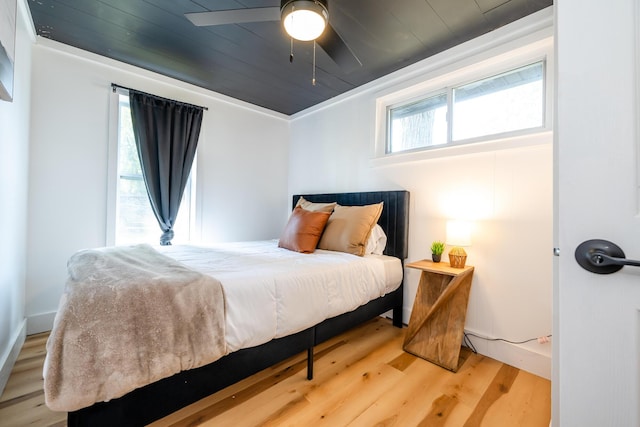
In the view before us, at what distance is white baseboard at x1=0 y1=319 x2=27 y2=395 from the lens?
63.5 inches

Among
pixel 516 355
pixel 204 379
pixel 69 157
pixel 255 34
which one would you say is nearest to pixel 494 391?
pixel 516 355

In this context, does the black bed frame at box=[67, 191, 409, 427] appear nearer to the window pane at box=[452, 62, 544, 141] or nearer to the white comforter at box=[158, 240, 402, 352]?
the white comforter at box=[158, 240, 402, 352]

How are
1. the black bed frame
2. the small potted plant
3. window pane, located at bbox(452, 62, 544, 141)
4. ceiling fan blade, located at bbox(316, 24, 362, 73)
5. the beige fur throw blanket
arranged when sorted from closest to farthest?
the beige fur throw blanket, the black bed frame, ceiling fan blade, located at bbox(316, 24, 362, 73), window pane, located at bbox(452, 62, 544, 141), the small potted plant

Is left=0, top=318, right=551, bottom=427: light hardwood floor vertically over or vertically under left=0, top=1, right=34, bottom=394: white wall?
under

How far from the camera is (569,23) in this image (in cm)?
64

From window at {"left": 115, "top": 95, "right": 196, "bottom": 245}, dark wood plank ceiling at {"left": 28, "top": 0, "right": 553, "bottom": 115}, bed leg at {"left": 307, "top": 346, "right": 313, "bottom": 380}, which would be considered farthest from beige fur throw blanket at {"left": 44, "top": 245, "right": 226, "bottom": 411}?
dark wood plank ceiling at {"left": 28, "top": 0, "right": 553, "bottom": 115}

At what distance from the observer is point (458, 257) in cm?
210

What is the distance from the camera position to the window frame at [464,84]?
1.88m

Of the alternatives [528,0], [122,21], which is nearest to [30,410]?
[122,21]

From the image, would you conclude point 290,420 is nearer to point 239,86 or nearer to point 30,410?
point 30,410

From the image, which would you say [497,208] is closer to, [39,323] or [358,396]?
[358,396]

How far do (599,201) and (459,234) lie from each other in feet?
5.04

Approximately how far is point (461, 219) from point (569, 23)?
1810 millimetres

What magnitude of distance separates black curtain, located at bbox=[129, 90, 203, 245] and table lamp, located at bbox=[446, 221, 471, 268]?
2.72 m
